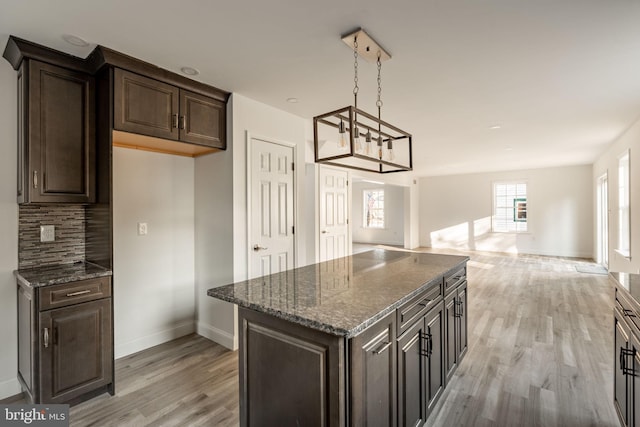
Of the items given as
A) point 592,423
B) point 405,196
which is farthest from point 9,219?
point 405,196

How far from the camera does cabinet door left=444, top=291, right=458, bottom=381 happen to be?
218 cm

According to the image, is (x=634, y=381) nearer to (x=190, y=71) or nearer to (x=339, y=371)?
(x=339, y=371)

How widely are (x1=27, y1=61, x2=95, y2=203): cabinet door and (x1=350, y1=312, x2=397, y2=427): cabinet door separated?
2.32 meters

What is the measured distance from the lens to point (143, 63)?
94.6 inches

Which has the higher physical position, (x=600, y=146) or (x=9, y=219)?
(x=600, y=146)

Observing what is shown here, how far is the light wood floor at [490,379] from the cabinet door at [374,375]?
796mm

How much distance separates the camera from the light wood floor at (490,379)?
2021 millimetres

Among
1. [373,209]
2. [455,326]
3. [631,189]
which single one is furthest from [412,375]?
[373,209]

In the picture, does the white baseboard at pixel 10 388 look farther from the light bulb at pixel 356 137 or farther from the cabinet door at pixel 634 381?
the cabinet door at pixel 634 381

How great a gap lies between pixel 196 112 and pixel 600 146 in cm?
667

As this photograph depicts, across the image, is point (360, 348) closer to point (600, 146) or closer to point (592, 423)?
point (592, 423)

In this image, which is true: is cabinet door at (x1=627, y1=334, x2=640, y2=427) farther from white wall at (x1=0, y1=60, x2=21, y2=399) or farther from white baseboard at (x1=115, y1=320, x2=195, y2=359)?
white wall at (x1=0, y1=60, x2=21, y2=399)
